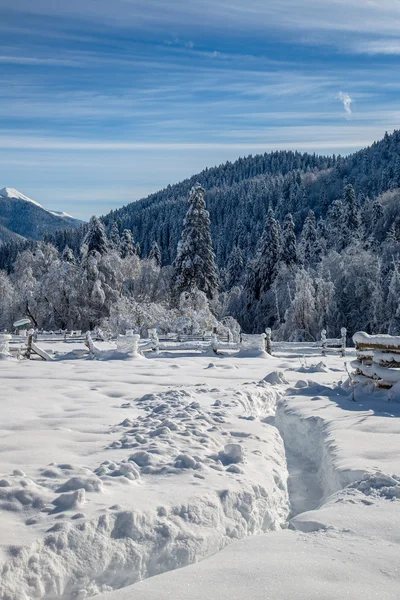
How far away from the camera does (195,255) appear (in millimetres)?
39469

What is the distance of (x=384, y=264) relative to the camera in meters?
38.9

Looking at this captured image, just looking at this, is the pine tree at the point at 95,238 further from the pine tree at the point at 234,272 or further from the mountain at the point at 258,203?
the mountain at the point at 258,203

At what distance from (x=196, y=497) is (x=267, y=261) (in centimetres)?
4475

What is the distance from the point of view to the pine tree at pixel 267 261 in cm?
4825

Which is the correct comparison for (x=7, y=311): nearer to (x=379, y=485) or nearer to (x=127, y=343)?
(x=127, y=343)

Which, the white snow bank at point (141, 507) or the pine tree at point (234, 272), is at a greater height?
the pine tree at point (234, 272)

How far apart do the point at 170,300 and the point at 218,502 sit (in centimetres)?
3336

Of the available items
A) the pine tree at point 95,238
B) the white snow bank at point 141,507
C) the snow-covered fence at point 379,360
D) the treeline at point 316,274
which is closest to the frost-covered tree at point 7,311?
the treeline at point 316,274

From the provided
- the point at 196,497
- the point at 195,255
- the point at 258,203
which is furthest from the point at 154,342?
the point at 258,203

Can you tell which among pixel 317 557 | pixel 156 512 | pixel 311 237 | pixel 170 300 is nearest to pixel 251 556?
pixel 317 557

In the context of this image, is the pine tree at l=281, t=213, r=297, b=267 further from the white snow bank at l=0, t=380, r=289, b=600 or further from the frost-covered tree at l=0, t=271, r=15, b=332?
the white snow bank at l=0, t=380, r=289, b=600

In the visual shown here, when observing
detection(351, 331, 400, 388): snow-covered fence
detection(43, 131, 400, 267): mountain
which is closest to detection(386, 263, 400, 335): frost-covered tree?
detection(351, 331, 400, 388): snow-covered fence

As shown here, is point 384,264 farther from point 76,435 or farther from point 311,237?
point 76,435

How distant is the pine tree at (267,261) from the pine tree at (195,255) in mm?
9085
